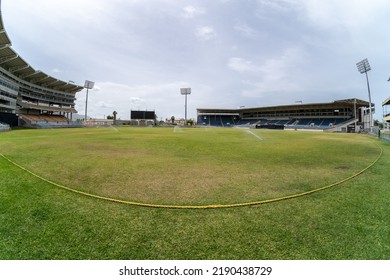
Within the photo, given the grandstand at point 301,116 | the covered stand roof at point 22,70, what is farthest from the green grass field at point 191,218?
the grandstand at point 301,116

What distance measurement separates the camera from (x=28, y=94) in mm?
68562

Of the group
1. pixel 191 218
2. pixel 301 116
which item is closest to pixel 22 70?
pixel 191 218

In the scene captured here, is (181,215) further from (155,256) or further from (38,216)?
(38,216)

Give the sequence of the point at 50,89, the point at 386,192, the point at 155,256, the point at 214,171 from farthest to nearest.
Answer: the point at 50,89
the point at 214,171
the point at 386,192
the point at 155,256

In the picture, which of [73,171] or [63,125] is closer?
[73,171]

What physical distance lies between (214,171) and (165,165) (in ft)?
7.89

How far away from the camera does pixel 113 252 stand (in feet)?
11.2

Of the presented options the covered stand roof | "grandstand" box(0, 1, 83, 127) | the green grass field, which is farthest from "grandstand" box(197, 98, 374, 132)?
the green grass field

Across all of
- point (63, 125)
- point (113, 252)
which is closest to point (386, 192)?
point (113, 252)

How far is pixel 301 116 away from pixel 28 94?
334 feet

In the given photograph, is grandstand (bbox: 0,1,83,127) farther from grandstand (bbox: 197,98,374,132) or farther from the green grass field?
grandstand (bbox: 197,98,374,132)

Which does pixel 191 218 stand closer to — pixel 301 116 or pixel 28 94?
pixel 28 94

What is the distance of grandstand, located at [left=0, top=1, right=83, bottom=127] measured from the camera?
5269cm

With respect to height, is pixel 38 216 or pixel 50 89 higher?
pixel 50 89
